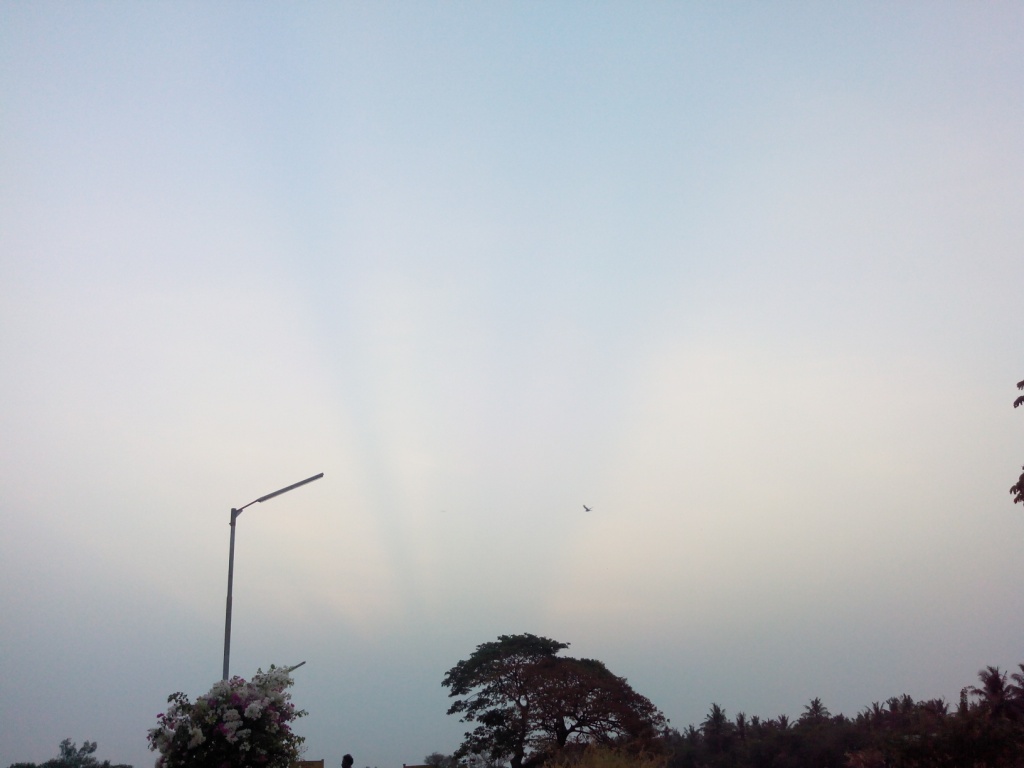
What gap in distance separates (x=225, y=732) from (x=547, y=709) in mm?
47551

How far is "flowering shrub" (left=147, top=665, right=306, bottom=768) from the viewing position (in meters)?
19.4

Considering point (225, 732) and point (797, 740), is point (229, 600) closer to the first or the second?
point (225, 732)

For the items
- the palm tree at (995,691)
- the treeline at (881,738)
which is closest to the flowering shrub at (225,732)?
the treeline at (881,738)

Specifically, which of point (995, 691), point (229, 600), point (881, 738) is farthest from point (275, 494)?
point (995, 691)

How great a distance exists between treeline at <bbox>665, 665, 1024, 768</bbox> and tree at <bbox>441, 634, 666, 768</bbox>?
3617 millimetres

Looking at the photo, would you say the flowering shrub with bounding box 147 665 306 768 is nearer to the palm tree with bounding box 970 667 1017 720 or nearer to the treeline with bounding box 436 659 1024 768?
the treeline with bounding box 436 659 1024 768

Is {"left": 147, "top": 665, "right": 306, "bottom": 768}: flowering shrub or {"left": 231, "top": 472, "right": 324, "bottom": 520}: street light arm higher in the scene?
{"left": 231, "top": 472, "right": 324, "bottom": 520}: street light arm

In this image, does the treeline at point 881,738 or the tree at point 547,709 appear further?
the tree at point 547,709

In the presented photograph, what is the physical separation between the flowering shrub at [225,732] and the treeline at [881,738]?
83.3 feet

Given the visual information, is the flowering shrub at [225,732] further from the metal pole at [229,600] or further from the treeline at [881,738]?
the treeline at [881,738]

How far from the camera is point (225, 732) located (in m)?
19.3

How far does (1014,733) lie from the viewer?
3409 cm

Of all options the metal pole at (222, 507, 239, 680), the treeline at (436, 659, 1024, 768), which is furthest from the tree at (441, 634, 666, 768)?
the metal pole at (222, 507, 239, 680)

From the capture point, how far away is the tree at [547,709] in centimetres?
6228
